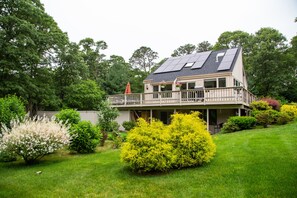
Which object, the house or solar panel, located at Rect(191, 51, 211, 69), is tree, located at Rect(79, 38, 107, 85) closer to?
the house

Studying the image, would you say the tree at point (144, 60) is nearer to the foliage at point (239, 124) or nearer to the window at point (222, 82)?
the window at point (222, 82)

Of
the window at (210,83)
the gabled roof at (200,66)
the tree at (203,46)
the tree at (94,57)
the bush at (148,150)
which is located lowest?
the bush at (148,150)

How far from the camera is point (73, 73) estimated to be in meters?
24.0

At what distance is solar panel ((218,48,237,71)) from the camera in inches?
720

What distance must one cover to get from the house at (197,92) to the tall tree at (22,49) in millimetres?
7132

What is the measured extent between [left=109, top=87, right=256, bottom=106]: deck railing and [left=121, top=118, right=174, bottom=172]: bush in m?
9.26

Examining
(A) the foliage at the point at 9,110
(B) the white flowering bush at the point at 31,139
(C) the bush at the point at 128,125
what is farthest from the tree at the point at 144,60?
(B) the white flowering bush at the point at 31,139

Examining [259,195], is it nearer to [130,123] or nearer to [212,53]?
[130,123]

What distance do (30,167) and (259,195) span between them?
744 centimetres

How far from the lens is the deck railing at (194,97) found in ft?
48.1

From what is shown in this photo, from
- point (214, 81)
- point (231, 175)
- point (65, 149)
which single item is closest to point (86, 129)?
point (65, 149)

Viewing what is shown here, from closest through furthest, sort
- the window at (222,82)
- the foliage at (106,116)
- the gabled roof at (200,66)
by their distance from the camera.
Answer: the foliage at (106,116)
the window at (222,82)
the gabled roof at (200,66)

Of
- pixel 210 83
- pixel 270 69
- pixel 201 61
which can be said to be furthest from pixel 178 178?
pixel 270 69

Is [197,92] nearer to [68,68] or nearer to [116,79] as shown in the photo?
[68,68]
